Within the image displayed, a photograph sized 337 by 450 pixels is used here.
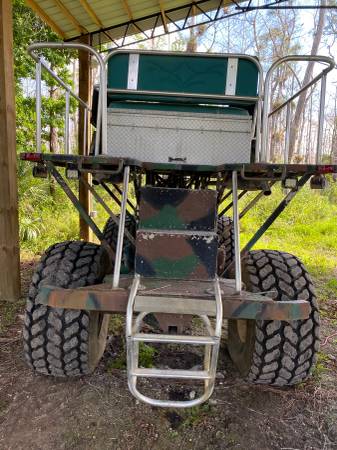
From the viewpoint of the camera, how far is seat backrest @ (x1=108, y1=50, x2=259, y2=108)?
300cm

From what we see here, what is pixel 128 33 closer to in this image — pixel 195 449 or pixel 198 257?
pixel 198 257

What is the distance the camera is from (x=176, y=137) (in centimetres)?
315

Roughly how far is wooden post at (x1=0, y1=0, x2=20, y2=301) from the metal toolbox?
144cm

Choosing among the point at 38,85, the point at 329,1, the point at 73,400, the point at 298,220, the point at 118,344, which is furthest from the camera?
the point at 329,1

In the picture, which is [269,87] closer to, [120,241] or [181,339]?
[120,241]

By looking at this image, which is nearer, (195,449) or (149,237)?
(195,449)

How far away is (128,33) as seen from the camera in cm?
711

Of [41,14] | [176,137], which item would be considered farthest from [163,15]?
[176,137]

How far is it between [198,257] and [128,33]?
6029 mm

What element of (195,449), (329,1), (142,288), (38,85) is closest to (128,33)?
(38,85)

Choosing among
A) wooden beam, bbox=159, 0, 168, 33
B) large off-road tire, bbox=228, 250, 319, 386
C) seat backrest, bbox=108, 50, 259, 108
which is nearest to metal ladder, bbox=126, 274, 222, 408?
large off-road tire, bbox=228, 250, 319, 386

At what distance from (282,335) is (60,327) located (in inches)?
54.5

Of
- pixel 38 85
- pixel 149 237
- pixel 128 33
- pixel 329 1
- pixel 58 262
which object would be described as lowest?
pixel 58 262

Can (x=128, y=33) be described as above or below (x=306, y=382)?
above
